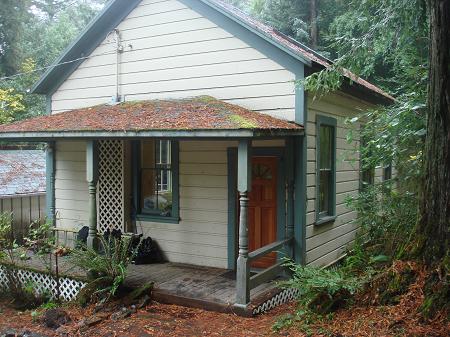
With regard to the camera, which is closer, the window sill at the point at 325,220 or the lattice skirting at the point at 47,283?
the lattice skirting at the point at 47,283

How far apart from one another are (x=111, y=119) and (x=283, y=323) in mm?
4465

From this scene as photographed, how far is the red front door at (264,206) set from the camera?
815cm

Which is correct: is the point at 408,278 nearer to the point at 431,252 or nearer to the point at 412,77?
the point at 431,252

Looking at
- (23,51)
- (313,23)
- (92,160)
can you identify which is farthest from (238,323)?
(23,51)

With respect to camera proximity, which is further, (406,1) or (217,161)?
(217,161)

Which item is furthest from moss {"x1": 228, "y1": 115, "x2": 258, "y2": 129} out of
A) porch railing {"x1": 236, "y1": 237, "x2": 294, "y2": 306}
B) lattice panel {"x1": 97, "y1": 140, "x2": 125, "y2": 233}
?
lattice panel {"x1": 97, "y1": 140, "x2": 125, "y2": 233}

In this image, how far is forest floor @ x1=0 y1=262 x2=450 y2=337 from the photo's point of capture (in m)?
4.57

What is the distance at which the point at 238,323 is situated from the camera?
5965 millimetres

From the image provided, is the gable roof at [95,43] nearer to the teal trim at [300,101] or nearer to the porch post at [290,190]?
the teal trim at [300,101]

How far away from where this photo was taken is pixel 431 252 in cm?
483

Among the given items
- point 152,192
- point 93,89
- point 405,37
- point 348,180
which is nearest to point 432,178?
point 405,37

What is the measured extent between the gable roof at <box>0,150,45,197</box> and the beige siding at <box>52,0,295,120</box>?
3.26 meters

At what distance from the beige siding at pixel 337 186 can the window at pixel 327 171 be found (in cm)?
19

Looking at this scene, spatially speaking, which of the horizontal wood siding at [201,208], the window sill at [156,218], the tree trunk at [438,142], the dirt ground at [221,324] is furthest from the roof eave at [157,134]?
the dirt ground at [221,324]
